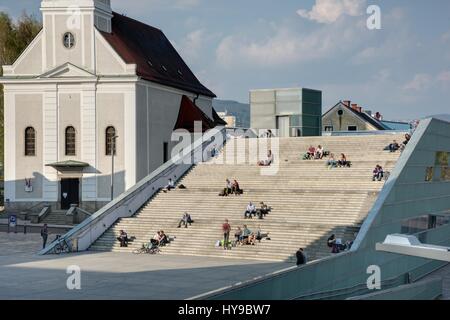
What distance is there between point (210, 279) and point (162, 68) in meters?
33.6

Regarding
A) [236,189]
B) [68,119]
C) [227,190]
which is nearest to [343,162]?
[236,189]

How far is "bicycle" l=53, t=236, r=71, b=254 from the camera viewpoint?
121ft

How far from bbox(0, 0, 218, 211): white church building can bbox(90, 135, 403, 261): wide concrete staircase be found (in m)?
6.77

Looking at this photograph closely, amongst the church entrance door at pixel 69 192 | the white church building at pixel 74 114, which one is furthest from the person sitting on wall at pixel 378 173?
the church entrance door at pixel 69 192

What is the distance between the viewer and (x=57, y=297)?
83.0 feet

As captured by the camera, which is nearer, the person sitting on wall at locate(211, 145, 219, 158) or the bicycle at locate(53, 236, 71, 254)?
the bicycle at locate(53, 236, 71, 254)

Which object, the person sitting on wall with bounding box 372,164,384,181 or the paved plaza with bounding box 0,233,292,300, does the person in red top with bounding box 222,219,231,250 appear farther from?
the person sitting on wall with bounding box 372,164,384,181

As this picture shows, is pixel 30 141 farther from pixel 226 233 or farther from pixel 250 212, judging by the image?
pixel 226 233

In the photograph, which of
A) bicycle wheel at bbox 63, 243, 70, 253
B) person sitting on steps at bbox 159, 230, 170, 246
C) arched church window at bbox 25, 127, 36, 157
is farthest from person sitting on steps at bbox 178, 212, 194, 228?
arched church window at bbox 25, 127, 36, 157

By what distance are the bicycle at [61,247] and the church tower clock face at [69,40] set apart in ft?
66.1

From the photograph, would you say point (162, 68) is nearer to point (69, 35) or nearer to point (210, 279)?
point (69, 35)

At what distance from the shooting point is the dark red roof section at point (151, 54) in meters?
55.4

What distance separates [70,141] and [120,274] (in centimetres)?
2566

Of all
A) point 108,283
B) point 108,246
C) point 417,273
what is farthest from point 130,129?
point 108,283
